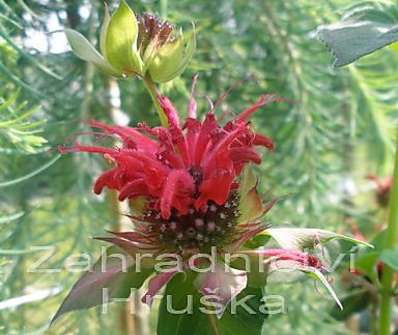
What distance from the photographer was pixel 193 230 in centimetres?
46

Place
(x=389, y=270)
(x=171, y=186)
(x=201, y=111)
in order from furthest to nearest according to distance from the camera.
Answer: (x=201, y=111) < (x=389, y=270) < (x=171, y=186)

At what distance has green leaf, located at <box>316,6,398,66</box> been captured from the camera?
1.40 ft

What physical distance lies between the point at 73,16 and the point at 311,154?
10.4 inches

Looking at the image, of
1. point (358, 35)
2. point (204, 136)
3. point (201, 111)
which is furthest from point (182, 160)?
point (201, 111)

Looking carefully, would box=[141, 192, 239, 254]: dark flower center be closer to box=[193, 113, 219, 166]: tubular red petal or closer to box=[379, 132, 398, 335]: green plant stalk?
box=[193, 113, 219, 166]: tubular red petal

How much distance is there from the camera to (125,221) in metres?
0.53

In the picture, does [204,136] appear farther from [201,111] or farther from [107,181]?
[201,111]

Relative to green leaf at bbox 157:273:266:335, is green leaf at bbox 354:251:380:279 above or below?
above

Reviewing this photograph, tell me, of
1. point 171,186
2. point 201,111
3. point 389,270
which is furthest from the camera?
point 201,111

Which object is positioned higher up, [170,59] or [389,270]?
[170,59]

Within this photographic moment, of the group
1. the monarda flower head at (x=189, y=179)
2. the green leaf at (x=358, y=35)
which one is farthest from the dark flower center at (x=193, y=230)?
the green leaf at (x=358, y=35)

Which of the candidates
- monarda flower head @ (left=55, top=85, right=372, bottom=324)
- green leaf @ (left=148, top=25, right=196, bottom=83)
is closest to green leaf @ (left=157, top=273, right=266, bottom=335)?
monarda flower head @ (left=55, top=85, right=372, bottom=324)

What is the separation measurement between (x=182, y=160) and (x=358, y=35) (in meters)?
0.12

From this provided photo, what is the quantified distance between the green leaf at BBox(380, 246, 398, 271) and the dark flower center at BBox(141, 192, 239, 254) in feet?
0.34
